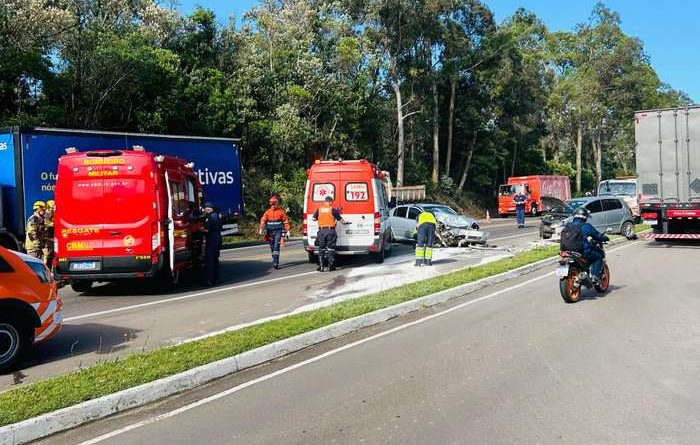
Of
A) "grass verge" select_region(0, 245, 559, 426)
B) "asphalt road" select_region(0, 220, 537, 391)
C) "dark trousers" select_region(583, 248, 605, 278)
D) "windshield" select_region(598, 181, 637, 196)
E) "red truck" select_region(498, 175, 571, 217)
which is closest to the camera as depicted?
"grass verge" select_region(0, 245, 559, 426)

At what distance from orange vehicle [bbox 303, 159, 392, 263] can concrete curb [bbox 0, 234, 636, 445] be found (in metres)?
5.77

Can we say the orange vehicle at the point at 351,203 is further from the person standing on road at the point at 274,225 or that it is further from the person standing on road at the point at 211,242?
the person standing on road at the point at 211,242

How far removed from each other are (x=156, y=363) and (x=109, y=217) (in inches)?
231

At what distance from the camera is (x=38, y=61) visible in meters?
23.3

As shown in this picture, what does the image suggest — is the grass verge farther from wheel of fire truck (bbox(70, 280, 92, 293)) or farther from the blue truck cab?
the blue truck cab

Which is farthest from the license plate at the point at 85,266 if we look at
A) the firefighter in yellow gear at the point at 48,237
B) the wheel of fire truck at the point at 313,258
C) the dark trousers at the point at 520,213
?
the dark trousers at the point at 520,213

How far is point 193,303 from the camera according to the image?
11039 millimetres

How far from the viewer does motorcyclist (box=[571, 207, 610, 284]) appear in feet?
34.7

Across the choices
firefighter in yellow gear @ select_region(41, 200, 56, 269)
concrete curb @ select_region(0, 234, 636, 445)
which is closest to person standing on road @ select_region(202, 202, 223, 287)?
firefighter in yellow gear @ select_region(41, 200, 56, 269)

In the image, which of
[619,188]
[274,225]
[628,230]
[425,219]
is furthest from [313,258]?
[619,188]

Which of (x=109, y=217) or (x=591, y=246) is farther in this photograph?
(x=109, y=217)

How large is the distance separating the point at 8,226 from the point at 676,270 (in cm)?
1618

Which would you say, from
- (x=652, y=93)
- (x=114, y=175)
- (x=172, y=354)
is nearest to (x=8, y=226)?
(x=114, y=175)

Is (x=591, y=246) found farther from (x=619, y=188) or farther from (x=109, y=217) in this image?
(x=619, y=188)
